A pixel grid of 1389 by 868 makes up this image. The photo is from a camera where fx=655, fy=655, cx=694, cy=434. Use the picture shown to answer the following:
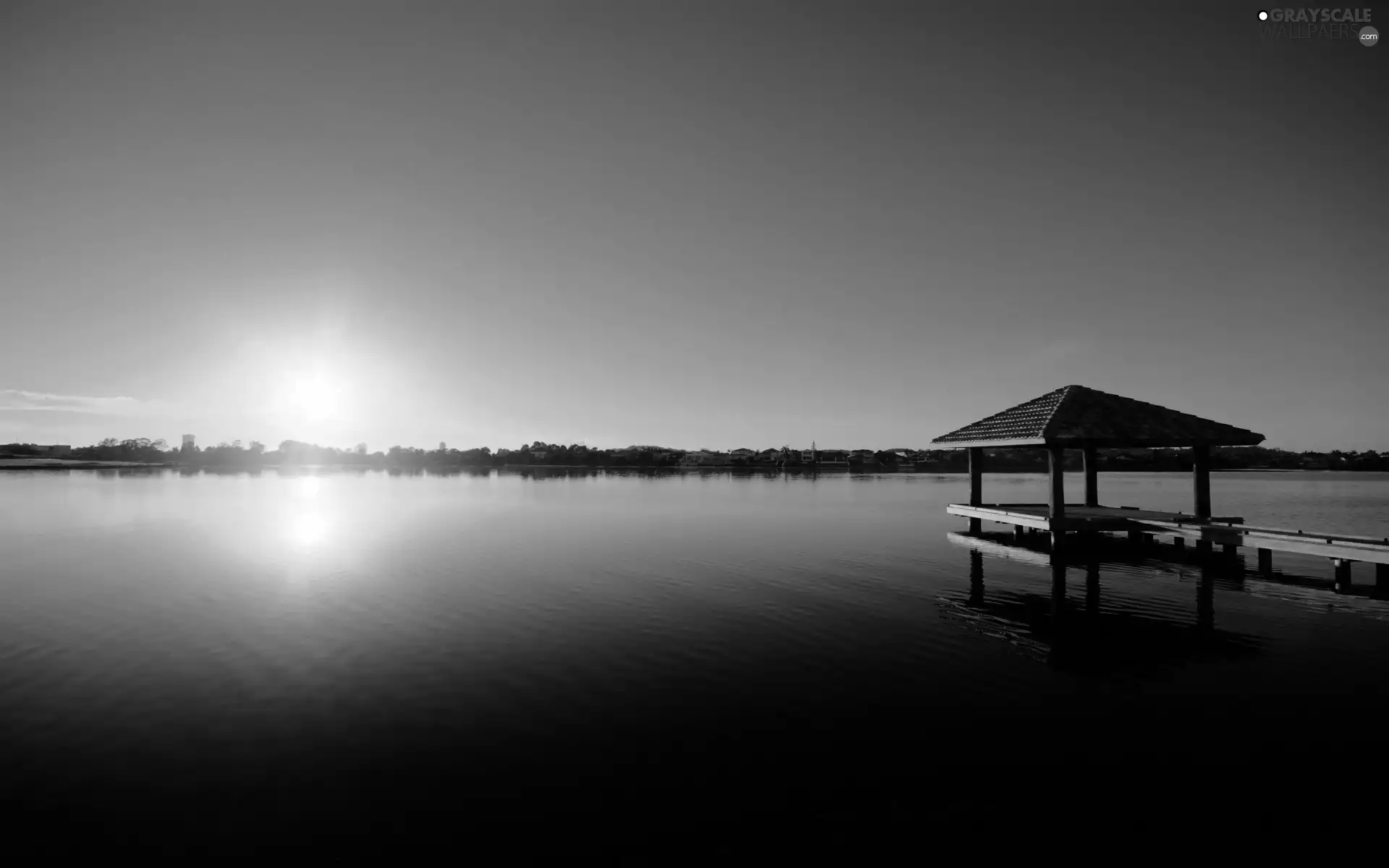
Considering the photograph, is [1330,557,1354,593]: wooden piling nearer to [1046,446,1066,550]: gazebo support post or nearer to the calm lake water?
the calm lake water

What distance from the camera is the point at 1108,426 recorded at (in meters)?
26.0

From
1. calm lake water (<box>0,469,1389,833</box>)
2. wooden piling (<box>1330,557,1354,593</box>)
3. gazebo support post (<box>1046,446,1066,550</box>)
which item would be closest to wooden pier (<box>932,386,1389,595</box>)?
gazebo support post (<box>1046,446,1066,550</box>)

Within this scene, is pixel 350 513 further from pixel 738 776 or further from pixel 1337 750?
pixel 1337 750

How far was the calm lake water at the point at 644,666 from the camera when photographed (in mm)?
8953

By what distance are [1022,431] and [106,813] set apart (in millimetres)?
28633

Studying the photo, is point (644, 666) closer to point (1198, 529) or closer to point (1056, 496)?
point (1056, 496)

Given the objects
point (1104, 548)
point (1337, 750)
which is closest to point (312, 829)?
point (1337, 750)

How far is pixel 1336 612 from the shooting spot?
1738 cm

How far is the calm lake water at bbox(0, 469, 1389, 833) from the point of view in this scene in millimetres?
8953

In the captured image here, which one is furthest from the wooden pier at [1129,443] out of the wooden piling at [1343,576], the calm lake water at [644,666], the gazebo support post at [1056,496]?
the wooden piling at [1343,576]

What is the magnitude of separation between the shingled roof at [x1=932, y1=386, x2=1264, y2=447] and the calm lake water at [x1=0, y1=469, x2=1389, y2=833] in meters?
4.79

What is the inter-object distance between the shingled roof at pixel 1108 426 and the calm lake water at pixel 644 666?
4.79 metres

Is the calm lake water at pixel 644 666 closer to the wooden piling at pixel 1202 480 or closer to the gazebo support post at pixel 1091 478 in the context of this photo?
the wooden piling at pixel 1202 480

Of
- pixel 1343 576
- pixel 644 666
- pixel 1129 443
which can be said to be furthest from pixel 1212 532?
pixel 644 666
